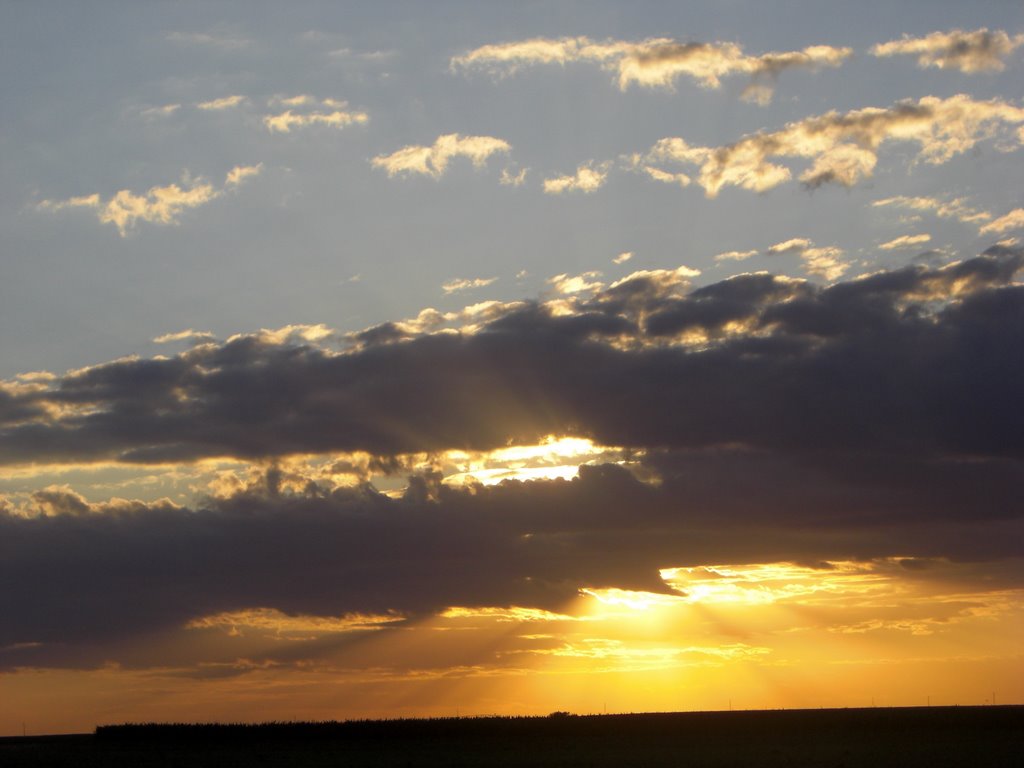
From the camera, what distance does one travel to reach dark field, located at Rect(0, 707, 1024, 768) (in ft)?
263

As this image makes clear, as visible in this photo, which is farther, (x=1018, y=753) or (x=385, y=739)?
(x=385, y=739)

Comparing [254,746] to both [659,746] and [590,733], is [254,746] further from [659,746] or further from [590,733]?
[659,746]

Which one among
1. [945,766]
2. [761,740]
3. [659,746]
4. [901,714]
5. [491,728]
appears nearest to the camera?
[945,766]

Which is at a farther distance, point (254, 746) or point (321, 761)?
point (254, 746)

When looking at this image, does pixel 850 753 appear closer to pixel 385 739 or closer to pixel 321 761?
pixel 321 761

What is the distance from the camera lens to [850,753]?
83.2 m

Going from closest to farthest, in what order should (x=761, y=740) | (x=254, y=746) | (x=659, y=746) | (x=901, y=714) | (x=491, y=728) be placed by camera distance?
1. (x=659, y=746)
2. (x=761, y=740)
3. (x=254, y=746)
4. (x=491, y=728)
5. (x=901, y=714)

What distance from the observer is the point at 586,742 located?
102875 mm

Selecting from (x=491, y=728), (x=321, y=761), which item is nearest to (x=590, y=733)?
(x=491, y=728)

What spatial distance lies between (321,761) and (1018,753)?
47.8 meters

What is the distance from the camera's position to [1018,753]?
8306cm

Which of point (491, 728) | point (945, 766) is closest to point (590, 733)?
point (491, 728)

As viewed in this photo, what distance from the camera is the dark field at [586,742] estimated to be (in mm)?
80312

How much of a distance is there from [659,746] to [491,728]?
105 feet
